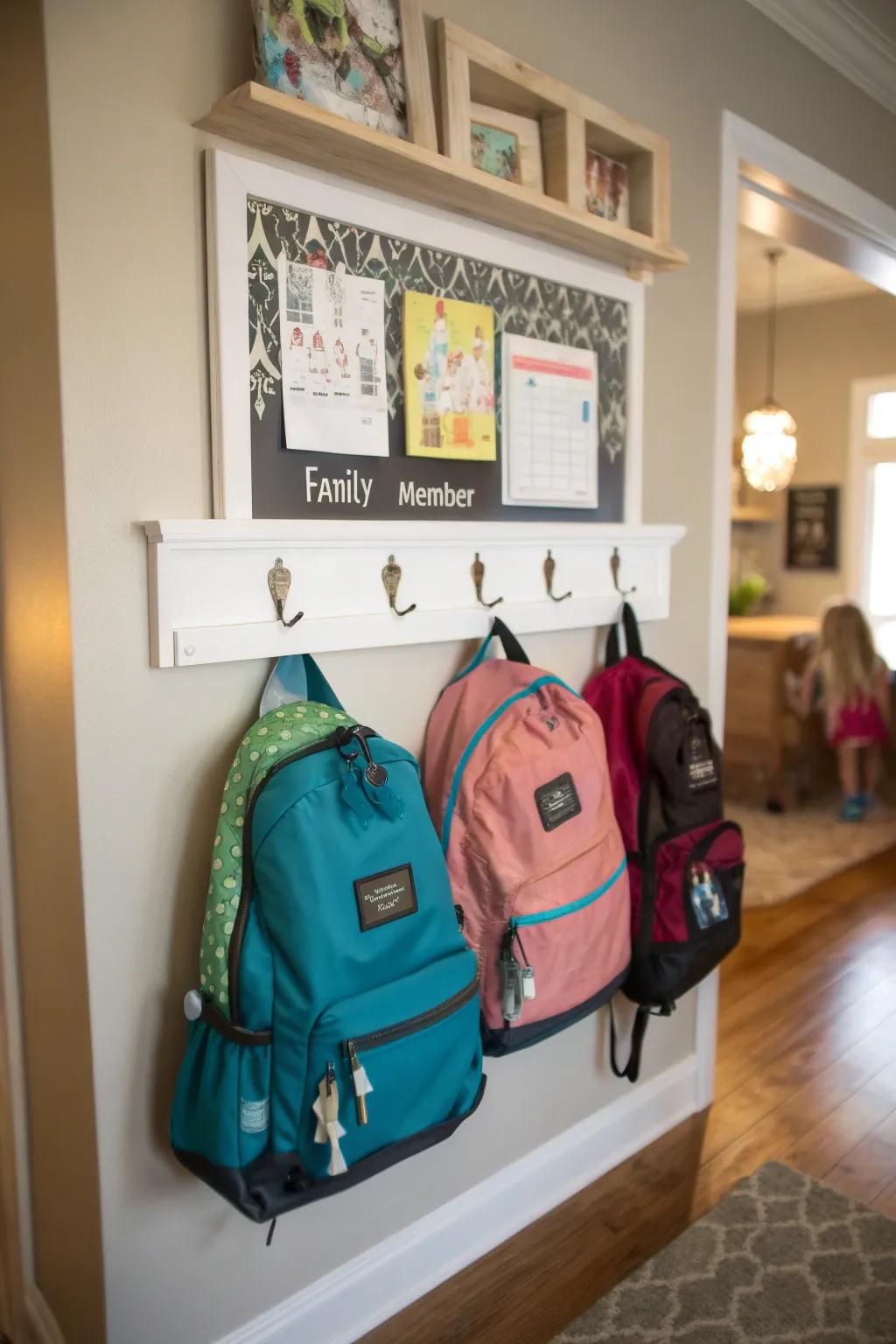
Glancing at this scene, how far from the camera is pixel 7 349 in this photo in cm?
129

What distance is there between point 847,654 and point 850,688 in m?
0.15

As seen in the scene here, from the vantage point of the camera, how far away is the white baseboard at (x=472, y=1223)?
1511 millimetres

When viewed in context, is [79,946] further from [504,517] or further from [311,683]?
[504,517]

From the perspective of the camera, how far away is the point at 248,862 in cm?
123

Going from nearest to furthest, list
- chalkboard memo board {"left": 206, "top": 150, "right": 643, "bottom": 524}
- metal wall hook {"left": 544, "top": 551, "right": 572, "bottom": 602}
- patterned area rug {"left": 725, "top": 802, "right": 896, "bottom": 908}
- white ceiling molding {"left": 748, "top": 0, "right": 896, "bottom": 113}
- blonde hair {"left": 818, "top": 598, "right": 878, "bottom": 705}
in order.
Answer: chalkboard memo board {"left": 206, "top": 150, "right": 643, "bottom": 524} → metal wall hook {"left": 544, "top": 551, "right": 572, "bottom": 602} → white ceiling molding {"left": 748, "top": 0, "right": 896, "bottom": 113} → patterned area rug {"left": 725, "top": 802, "right": 896, "bottom": 908} → blonde hair {"left": 818, "top": 598, "right": 878, "bottom": 705}

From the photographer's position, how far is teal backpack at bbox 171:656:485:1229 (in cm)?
118

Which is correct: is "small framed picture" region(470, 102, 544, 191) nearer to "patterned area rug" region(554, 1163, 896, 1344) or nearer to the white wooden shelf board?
the white wooden shelf board

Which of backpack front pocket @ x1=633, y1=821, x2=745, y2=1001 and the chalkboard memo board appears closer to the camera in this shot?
the chalkboard memo board

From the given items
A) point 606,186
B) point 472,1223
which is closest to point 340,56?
point 606,186

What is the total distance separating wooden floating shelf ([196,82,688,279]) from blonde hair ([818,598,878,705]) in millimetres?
2894

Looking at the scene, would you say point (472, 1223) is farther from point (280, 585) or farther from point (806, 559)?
point (806, 559)

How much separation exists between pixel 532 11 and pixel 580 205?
1.08ft

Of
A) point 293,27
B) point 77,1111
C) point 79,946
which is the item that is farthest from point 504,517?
point 77,1111

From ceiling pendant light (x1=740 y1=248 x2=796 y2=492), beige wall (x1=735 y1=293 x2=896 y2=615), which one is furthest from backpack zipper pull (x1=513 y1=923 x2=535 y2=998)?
beige wall (x1=735 y1=293 x2=896 y2=615)
